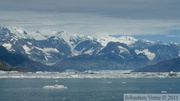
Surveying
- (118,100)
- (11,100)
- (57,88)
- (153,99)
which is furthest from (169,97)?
(57,88)

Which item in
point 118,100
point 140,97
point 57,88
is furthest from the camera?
point 57,88

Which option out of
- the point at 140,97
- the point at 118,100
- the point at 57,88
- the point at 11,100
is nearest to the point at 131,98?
the point at 140,97

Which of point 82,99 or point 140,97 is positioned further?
point 82,99

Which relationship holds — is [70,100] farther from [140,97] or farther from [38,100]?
[140,97]

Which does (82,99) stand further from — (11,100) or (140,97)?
(140,97)

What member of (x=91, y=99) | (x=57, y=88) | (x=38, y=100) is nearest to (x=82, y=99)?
(x=91, y=99)

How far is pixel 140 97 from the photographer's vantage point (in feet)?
209

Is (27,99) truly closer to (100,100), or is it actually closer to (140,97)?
(100,100)

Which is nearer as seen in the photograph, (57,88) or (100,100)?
(100,100)

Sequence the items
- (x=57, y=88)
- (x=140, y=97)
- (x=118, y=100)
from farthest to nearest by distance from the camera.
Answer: (x=57, y=88) → (x=118, y=100) → (x=140, y=97)

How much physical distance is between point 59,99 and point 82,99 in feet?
16.2

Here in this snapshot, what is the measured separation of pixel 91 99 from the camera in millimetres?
114188

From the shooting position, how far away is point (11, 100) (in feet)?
367

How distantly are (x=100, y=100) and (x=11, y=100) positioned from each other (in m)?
18.6
